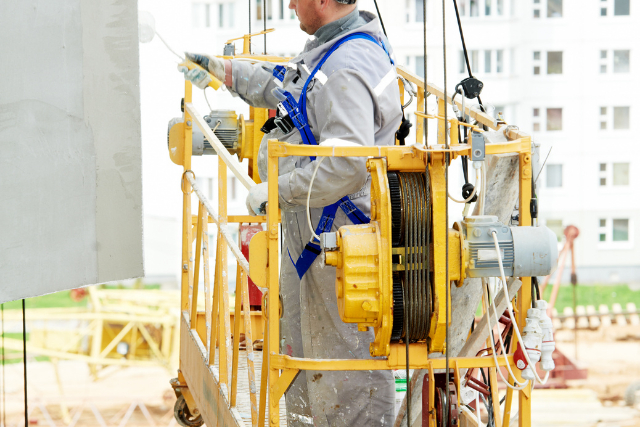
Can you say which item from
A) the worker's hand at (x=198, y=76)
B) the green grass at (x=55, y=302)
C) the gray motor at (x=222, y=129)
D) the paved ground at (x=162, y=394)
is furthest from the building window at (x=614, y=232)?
the worker's hand at (x=198, y=76)

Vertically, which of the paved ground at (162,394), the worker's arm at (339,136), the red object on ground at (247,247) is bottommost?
the paved ground at (162,394)

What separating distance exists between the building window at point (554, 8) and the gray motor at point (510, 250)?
26152 millimetres

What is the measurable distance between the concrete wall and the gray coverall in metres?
0.98

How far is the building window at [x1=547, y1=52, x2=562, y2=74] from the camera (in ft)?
84.0

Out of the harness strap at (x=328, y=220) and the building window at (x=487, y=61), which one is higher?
the building window at (x=487, y=61)

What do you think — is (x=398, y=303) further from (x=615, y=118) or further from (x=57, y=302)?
(x=57, y=302)

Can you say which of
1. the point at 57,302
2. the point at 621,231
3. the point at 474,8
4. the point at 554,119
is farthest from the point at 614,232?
the point at 57,302

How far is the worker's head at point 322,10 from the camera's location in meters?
2.58

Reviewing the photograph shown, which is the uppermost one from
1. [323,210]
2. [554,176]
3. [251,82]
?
[554,176]

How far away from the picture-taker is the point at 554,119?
25500mm

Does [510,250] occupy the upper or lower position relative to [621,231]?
upper

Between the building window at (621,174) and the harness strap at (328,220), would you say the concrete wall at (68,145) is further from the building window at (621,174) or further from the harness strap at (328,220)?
the building window at (621,174)

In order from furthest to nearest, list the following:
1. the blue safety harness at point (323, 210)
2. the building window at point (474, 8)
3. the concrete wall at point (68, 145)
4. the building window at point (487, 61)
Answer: the building window at point (474, 8)
the building window at point (487, 61)
the concrete wall at point (68, 145)
the blue safety harness at point (323, 210)

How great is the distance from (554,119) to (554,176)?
203cm
